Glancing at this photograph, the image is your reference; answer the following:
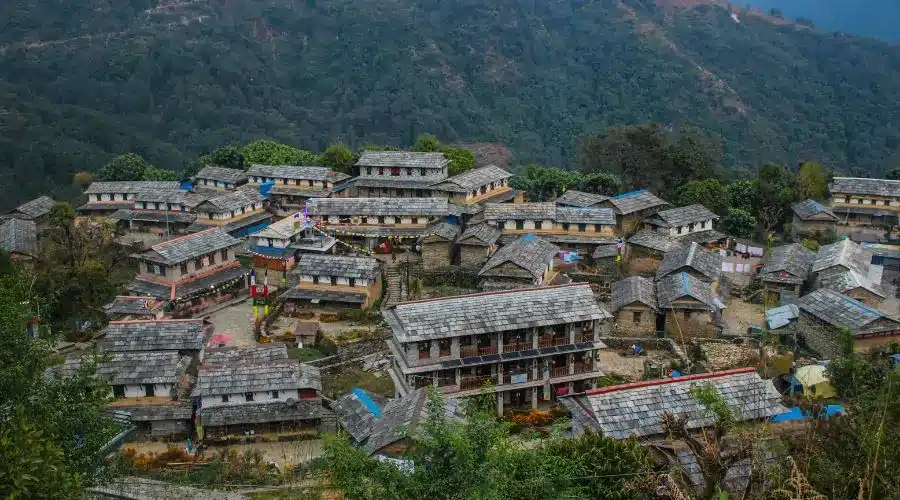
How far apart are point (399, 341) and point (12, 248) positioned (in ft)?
96.0

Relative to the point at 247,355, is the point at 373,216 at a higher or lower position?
higher

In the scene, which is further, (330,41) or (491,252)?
(330,41)

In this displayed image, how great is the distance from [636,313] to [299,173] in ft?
92.3

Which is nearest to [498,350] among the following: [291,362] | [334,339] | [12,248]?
[291,362]

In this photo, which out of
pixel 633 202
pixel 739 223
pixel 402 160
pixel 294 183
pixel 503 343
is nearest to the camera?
pixel 503 343

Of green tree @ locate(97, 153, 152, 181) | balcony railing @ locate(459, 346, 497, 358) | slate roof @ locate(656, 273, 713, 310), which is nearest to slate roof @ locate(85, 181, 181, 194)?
green tree @ locate(97, 153, 152, 181)

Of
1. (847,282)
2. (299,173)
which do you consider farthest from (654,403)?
(299,173)

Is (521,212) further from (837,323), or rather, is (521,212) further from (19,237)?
(19,237)

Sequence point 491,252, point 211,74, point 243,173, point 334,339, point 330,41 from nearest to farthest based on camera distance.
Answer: point 334,339, point 491,252, point 243,173, point 211,74, point 330,41

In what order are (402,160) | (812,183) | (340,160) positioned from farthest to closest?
(340,160)
(402,160)
(812,183)

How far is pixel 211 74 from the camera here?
120188 mm

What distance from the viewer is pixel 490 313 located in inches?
1228

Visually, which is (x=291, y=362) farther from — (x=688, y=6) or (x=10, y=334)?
(x=688, y=6)

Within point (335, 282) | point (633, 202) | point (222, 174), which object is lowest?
point (335, 282)
